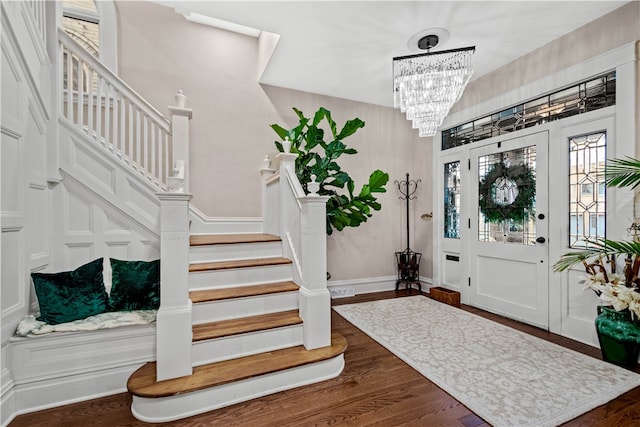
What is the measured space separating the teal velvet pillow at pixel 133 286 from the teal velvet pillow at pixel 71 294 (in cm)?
8

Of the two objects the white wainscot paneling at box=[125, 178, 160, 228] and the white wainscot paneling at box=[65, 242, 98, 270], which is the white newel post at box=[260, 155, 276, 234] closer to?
the white wainscot paneling at box=[125, 178, 160, 228]

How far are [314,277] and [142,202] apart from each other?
5.83ft

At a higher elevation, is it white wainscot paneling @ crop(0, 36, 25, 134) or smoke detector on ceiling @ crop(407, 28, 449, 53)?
smoke detector on ceiling @ crop(407, 28, 449, 53)

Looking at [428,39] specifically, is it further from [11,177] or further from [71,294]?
[71,294]

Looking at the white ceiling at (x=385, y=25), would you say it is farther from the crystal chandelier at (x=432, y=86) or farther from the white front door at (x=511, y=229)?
the white front door at (x=511, y=229)

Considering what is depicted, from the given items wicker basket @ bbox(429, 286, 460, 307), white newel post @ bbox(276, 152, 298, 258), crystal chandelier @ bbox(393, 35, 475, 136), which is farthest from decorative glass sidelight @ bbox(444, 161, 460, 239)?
white newel post @ bbox(276, 152, 298, 258)

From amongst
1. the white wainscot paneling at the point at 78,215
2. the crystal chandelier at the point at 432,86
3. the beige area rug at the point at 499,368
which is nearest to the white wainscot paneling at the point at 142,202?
the white wainscot paneling at the point at 78,215

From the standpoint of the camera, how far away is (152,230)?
2.67 metres

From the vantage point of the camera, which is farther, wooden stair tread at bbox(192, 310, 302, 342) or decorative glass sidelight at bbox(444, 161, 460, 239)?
decorative glass sidelight at bbox(444, 161, 460, 239)

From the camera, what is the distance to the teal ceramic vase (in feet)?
7.27

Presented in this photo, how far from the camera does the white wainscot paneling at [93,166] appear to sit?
2453 mm

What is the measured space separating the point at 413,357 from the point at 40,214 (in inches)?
127

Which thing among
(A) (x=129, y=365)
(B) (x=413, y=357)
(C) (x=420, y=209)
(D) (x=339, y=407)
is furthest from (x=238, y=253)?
(C) (x=420, y=209)

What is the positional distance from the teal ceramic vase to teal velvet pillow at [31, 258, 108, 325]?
13.3 feet
